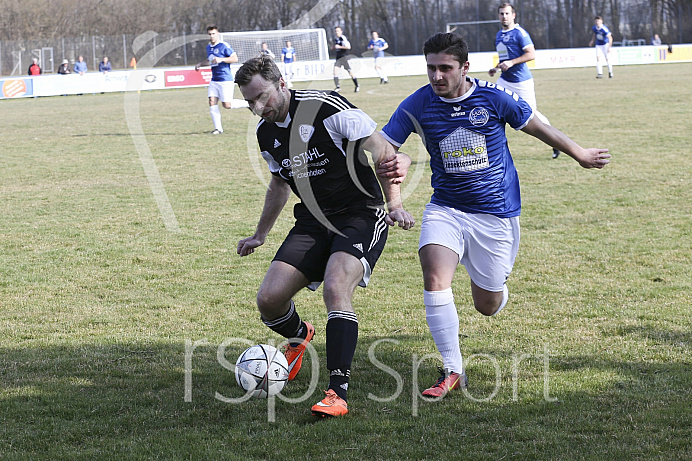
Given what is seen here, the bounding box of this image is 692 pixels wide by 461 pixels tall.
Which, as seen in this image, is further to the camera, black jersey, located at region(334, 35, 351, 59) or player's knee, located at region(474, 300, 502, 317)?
black jersey, located at region(334, 35, 351, 59)

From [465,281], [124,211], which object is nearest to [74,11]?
[124,211]

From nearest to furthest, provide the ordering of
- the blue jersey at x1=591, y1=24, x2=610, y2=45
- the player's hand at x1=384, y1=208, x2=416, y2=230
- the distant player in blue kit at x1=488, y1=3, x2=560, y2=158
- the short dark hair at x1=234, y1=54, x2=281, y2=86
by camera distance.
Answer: the player's hand at x1=384, y1=208, x2=416, y2=230 → the short dark hair at x1=234, y1=54, x2=281, y2=86 → the distant player in blue kit at x1=488, y1=3, x2=560, y2=158 → the blue jersey at x1=591, y1=24, x2=610, y2=45

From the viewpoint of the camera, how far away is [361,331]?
521 centimetres

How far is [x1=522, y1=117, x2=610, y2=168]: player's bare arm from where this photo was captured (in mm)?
4289

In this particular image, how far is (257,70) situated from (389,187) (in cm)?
93

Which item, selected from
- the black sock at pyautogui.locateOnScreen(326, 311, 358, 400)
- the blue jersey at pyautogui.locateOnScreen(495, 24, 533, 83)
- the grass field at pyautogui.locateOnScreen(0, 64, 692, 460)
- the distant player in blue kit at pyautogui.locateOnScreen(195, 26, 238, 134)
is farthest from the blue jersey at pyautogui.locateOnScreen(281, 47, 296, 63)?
the black sock at pyautogui.locateOnScreen(326, 311, 358, 400)

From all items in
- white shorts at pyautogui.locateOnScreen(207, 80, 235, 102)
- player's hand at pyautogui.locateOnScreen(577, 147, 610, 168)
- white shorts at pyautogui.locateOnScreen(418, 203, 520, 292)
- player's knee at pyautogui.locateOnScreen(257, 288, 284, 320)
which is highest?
white shorts at pyautogui.locateOnScreen(207, 80, 235, 102)

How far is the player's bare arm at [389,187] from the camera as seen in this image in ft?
12.9

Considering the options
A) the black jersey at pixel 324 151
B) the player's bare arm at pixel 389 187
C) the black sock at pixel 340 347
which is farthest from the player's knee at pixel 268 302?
the player's bare arm at pixel 389 187

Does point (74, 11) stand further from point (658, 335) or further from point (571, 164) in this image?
point (658, 335)

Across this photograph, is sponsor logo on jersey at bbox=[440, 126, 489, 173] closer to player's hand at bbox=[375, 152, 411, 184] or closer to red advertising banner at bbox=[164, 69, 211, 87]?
player's hand at bbox=[375, 152, 411, 184]

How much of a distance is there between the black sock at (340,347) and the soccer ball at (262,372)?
0.39m

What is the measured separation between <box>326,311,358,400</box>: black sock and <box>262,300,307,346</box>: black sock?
1.93 ft

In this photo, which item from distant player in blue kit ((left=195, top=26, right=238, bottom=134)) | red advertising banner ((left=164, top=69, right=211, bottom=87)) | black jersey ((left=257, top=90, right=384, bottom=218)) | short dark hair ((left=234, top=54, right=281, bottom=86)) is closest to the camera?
short dark hair ((left=234, top=54, right=281, bottom=86))
